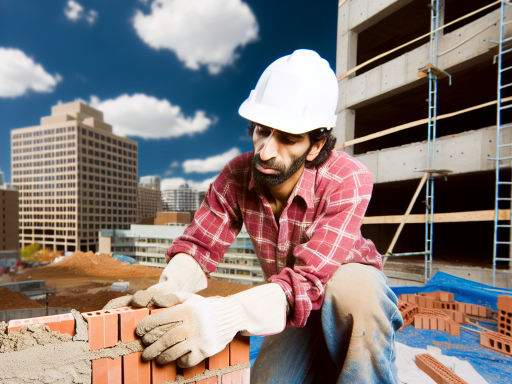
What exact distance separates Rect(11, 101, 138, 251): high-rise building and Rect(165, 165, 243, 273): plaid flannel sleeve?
3987cm

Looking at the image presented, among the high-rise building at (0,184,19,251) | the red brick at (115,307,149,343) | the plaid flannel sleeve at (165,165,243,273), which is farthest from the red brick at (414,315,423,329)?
the high-rise building at (0,184,19,251)

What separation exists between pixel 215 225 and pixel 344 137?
10.3m

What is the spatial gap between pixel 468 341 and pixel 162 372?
4823 mm

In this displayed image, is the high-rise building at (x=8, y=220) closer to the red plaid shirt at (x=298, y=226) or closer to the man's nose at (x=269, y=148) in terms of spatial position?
the red plaid shirt at (x=298, y=226)

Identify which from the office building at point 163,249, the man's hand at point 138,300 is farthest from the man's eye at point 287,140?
the office building at point 163,249

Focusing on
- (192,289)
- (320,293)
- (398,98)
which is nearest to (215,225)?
(192,289)

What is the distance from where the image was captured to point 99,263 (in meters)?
17.7

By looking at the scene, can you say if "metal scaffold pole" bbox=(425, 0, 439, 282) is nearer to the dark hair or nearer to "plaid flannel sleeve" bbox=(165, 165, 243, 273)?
the dark hair

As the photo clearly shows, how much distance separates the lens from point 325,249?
1496 millimetres

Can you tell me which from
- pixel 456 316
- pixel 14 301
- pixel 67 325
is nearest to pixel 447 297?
pixel 456 316

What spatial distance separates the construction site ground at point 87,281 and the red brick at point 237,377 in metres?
9.77

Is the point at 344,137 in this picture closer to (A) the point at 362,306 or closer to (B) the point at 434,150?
(B) the point at 434,150

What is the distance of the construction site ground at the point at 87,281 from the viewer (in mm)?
11172

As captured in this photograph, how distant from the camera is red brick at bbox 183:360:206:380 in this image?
1387 millimetres
